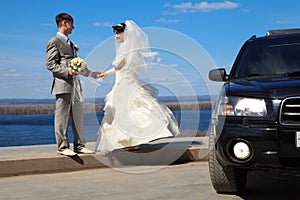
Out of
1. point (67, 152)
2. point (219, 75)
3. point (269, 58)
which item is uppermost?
point (269, 58)

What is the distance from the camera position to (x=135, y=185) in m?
4.78

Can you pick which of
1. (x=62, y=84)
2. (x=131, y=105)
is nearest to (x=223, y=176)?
(x=131, y=105)

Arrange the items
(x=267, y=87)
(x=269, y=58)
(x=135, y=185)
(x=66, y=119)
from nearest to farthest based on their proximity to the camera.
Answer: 1. (x=267, y=87)
2. (x=269, y=58)
3. (x=135, y=185)
4. (x=66, y=119)

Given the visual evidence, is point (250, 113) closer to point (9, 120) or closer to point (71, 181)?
point (71, 181)

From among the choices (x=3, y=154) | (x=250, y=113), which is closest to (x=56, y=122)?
(x=3, y=154)

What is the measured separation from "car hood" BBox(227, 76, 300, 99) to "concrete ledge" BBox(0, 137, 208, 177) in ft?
8.29

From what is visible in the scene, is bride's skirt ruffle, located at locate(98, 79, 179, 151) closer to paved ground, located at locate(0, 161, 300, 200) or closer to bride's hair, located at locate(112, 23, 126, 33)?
paved ground, located at locate(0, 161, 300, 200)

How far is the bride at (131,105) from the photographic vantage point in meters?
5.80

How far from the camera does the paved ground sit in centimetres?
426

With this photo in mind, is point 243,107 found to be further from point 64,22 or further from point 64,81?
point 64,22

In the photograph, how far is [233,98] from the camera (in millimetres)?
A: 3592

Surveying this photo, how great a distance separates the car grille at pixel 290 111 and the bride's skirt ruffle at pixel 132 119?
265 centimetres

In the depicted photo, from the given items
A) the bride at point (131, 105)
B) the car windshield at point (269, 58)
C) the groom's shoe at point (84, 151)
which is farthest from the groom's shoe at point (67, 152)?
the car windshield at point (269, 58)

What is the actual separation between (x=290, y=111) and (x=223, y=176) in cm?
108
